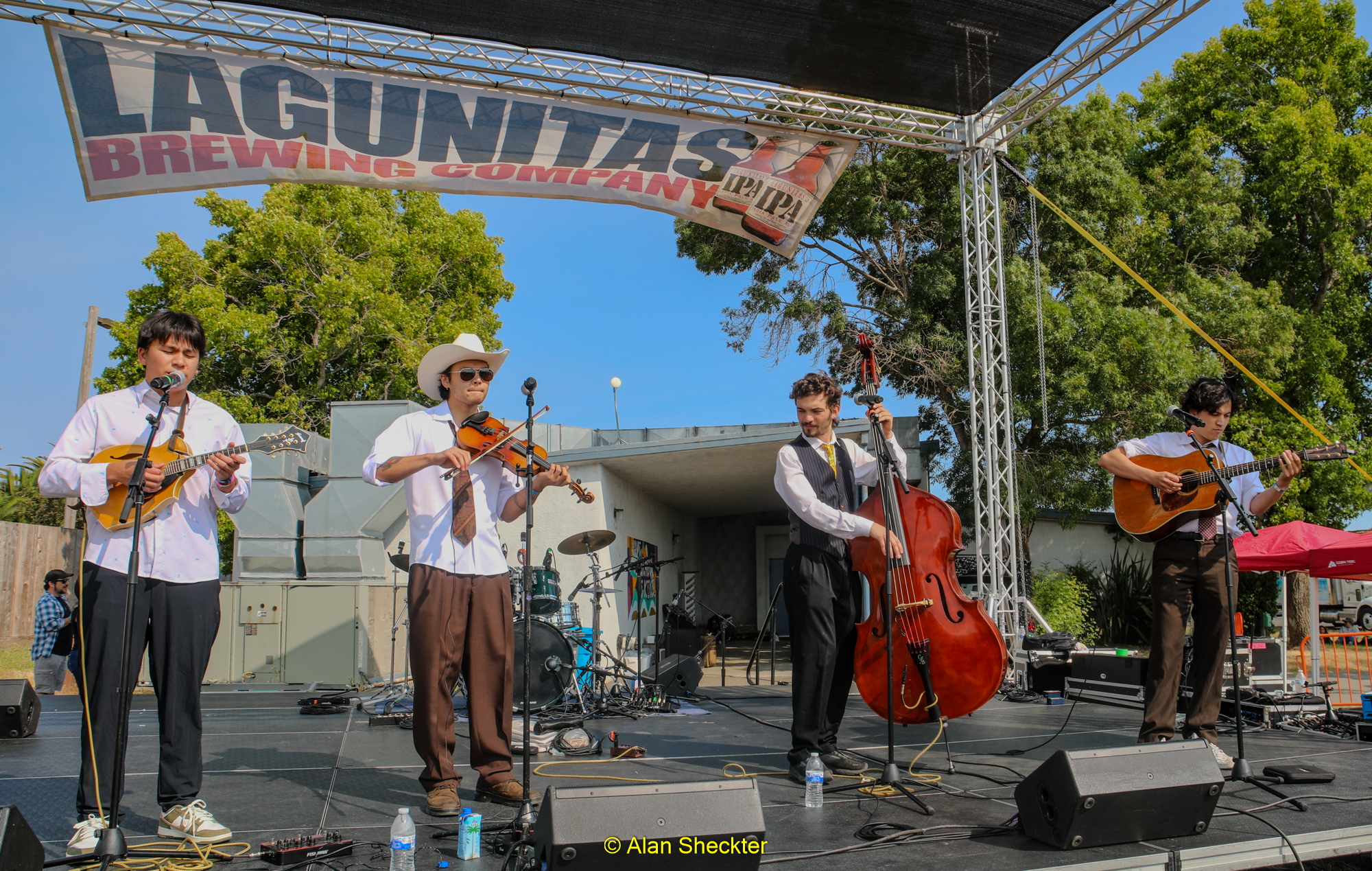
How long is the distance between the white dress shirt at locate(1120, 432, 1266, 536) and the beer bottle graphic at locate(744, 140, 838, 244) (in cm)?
401

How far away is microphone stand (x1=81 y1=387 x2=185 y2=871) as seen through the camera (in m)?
2.40

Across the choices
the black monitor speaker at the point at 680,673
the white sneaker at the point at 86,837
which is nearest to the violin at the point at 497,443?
the white sneaker at the point at 86,837

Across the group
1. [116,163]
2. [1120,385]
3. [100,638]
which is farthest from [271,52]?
[1120,385]

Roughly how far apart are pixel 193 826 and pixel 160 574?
83cm

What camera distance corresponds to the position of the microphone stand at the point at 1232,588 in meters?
3.31

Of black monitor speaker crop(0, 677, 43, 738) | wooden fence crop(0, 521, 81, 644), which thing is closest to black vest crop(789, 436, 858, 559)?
black monitor speaker crop(0, 677, 43, 738)

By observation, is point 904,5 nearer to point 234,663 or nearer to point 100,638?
point 100,638

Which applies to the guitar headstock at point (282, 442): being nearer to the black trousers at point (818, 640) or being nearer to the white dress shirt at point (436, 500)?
the white dress shirt at point (436, 500)

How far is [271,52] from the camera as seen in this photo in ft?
20.4

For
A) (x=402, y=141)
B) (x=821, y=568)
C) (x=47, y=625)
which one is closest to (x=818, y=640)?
(x=821, y=568)

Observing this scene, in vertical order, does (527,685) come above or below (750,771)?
above

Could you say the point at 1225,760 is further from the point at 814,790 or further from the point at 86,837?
the point at 86,837

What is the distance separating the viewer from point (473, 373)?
11.5 ft

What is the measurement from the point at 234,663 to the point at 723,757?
28.7 ft
